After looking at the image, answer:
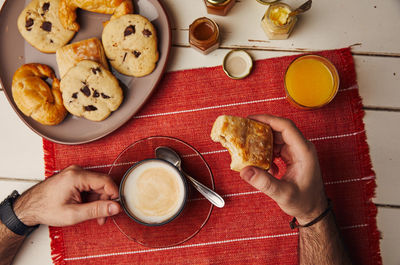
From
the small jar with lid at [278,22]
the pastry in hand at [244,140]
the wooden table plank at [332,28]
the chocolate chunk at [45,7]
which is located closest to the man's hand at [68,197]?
the pastry in hand at [244,140]

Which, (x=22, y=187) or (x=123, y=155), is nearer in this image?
(x=123, y=155)

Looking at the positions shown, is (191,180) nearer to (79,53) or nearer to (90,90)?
(90,90)

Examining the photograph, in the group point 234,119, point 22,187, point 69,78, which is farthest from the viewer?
point 22,187

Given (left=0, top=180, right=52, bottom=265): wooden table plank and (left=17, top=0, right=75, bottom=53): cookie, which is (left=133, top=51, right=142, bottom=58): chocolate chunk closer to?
(left=17, top=0, right=75, bottom=53): cookie

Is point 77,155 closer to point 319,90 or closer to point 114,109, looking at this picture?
point 114,109

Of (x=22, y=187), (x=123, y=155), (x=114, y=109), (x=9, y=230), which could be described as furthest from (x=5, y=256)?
(x=114, y=109)

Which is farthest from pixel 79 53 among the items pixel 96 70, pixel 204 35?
pixel 204 35

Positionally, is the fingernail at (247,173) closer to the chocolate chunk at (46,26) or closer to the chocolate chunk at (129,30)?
the chocolate chunk at (129,30)
